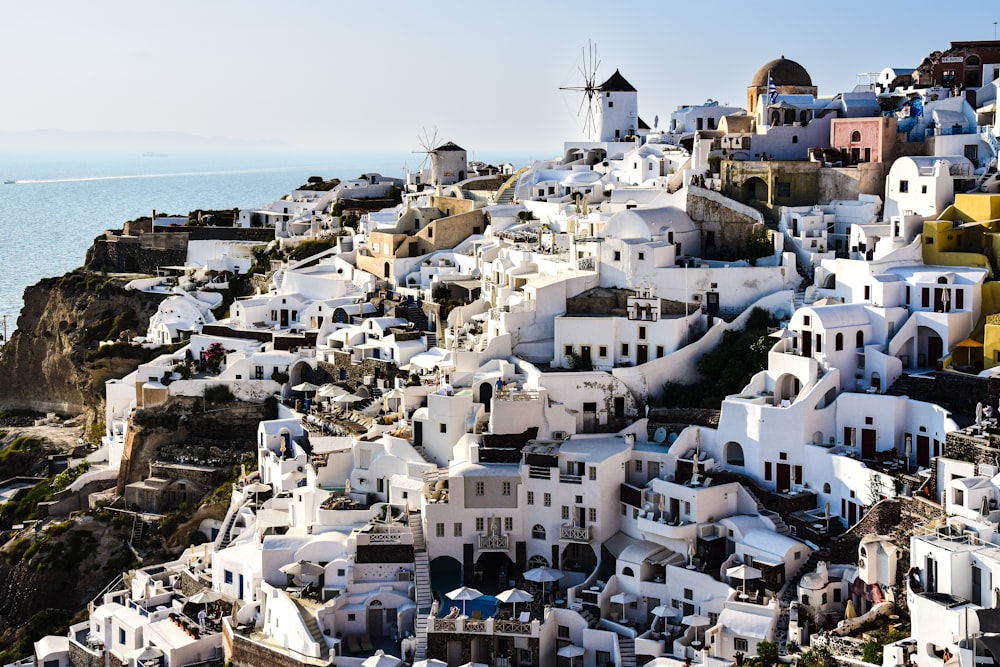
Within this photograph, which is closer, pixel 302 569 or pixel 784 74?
pixel 302 569

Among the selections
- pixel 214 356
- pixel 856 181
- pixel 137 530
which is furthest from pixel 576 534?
pixel 214 356

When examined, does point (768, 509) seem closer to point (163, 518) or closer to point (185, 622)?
point (185, 622)

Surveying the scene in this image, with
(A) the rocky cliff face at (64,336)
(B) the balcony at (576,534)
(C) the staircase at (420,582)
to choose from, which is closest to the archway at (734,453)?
(B) the balcony at (576,534)

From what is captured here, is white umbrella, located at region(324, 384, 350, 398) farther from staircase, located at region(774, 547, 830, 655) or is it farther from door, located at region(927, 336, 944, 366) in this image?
door, located at region(927, 336, 944, 366)

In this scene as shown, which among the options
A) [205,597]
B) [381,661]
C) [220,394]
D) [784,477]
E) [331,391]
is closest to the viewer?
[381,661]

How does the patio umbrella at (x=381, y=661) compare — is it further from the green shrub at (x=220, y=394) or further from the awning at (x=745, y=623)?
the green shrub at (x=220, y=394)

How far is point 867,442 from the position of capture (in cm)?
2805

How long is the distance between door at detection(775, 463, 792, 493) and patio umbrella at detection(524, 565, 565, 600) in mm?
4622

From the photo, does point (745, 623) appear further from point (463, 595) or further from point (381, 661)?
point (381, 661)

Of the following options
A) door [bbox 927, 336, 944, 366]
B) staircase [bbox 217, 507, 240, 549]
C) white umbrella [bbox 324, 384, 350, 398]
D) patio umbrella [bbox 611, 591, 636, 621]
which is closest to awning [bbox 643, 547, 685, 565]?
patio umbrella [bbox 611, 591, 636, 621]

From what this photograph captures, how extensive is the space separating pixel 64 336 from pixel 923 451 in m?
33.6

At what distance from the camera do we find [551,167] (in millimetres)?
46531

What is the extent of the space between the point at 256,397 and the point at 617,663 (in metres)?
15.7

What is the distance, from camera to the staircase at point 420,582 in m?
26.9
